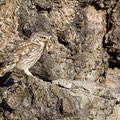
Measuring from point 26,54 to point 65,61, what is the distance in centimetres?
181

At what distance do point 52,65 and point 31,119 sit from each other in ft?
9.81

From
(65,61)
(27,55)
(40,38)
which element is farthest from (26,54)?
(65,61)

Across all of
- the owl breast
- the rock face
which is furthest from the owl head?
the rock face

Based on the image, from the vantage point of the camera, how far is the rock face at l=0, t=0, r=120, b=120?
6293 mm

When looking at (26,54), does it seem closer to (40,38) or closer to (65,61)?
(40,38)

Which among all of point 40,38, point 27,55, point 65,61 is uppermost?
point 40,38

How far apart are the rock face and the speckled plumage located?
375 mm

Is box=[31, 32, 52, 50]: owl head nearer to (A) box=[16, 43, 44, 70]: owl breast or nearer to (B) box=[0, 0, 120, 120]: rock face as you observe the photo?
(A) box=[16, 43, 44, 70]: owl breast

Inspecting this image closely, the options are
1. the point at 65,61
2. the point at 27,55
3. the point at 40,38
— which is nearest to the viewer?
the point at 27,55

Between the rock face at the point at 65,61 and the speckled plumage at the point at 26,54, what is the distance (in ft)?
1.23

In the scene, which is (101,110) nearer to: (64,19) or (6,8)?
(64,19)

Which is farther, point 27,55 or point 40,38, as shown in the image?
point 40,38

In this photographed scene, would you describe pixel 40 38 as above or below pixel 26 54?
above

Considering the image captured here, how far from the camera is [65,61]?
362 inches
